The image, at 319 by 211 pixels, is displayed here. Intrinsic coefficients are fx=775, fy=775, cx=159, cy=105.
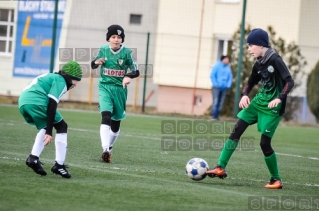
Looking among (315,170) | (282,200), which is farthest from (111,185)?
(315,170)

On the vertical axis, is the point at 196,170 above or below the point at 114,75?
below

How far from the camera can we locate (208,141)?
16.2 m

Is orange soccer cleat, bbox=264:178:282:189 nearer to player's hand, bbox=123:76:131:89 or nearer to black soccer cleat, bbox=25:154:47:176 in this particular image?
black soccer cleat, bbox=25:154:47:176

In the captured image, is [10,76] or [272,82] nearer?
[272,82]

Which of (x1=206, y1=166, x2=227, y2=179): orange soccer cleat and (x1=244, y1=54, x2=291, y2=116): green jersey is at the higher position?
(x1=244, y1=54, x2=291, y2=116): green jersey

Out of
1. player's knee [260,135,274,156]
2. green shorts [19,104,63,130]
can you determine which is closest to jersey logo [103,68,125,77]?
green shorts [19,104,63,130]

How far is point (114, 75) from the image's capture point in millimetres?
11609

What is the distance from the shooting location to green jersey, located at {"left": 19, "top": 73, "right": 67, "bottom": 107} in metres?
8.77

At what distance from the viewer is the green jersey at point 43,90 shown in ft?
28.8

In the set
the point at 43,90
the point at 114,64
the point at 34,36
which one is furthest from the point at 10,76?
the point at 43,90

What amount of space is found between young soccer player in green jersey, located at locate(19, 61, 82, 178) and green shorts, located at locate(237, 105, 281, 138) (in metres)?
2.08

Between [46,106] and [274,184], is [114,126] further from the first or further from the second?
[274,184]

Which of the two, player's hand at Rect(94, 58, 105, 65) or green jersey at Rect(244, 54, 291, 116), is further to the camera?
player's hand at Rect(94, 58, 105, 65)

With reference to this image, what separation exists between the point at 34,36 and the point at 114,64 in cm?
1880
